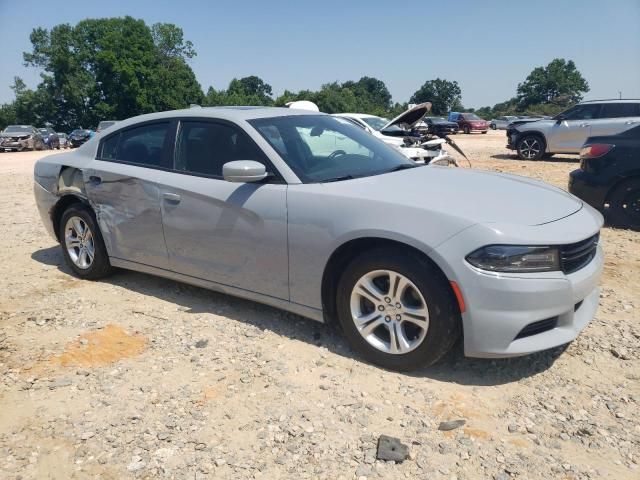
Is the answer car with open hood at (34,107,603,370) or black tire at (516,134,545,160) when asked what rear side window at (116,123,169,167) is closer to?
car with open hood at (34,107,603,370)

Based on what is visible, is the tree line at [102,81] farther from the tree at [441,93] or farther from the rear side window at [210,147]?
A: the rear side window at [210,147]

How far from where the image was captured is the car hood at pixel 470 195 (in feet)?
9.68

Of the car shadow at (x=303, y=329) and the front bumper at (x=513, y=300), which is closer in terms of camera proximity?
the front bumper at (x=513, y=300)

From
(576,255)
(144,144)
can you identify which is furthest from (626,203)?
(144,144)

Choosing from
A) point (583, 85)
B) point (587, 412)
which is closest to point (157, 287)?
point (587, 412)

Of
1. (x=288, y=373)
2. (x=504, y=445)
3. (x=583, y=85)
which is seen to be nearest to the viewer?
(x=504, y=445)

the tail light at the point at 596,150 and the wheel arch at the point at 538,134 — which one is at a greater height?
the tail light at the point at 596,150

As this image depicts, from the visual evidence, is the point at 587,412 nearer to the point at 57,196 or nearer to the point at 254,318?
the point at 254,318

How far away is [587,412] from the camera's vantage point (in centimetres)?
273

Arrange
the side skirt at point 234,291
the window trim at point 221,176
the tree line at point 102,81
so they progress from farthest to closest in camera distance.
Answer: the tree line at point 102,81
the window trim at point 221,176
the side skirt at point 234,291

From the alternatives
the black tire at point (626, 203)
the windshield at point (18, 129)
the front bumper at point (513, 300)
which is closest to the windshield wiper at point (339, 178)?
the front bumper at point (513, 300)

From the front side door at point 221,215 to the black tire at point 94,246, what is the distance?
100cm

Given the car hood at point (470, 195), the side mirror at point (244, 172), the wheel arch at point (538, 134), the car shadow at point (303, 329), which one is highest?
the side mirror at point (244, 172)

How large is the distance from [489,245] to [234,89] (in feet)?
268
